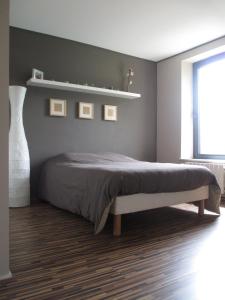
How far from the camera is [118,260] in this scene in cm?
189

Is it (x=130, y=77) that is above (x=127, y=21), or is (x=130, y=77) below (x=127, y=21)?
below

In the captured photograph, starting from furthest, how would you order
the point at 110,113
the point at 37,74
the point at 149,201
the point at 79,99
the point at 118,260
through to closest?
1. the point at 110,113
2. the point at 79,99
3. the point at 37,74
4. the point at 149,201
5. the point at 118,260

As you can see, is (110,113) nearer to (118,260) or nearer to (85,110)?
(85,110)

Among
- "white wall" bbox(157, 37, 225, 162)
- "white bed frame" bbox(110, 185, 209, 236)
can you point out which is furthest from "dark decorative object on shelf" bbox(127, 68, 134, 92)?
"white bed frame" bbox(110, 185, 209, 236)

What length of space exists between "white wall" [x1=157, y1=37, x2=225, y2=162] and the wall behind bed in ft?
0.43

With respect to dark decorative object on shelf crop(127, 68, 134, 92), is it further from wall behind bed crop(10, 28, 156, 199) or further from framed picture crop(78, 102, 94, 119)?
framed picture crop(78, 102, 94, 119)

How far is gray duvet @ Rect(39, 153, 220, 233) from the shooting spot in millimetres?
2396

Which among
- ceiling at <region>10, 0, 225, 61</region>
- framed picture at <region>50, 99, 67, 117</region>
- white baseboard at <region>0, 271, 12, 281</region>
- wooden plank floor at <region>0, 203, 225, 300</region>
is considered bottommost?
wooden plank floor at <region>0, 203, 225, 300</region>

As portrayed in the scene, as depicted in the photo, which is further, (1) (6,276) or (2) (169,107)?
(2) (169,107)

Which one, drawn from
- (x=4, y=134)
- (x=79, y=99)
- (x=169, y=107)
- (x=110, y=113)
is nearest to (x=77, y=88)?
(x=79, y=99)

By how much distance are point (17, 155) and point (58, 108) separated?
40.0 inches

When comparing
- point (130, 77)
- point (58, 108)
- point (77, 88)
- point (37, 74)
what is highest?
point (130, 77)

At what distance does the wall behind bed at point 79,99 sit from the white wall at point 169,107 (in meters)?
0.13

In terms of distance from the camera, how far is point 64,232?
8.20 feet
